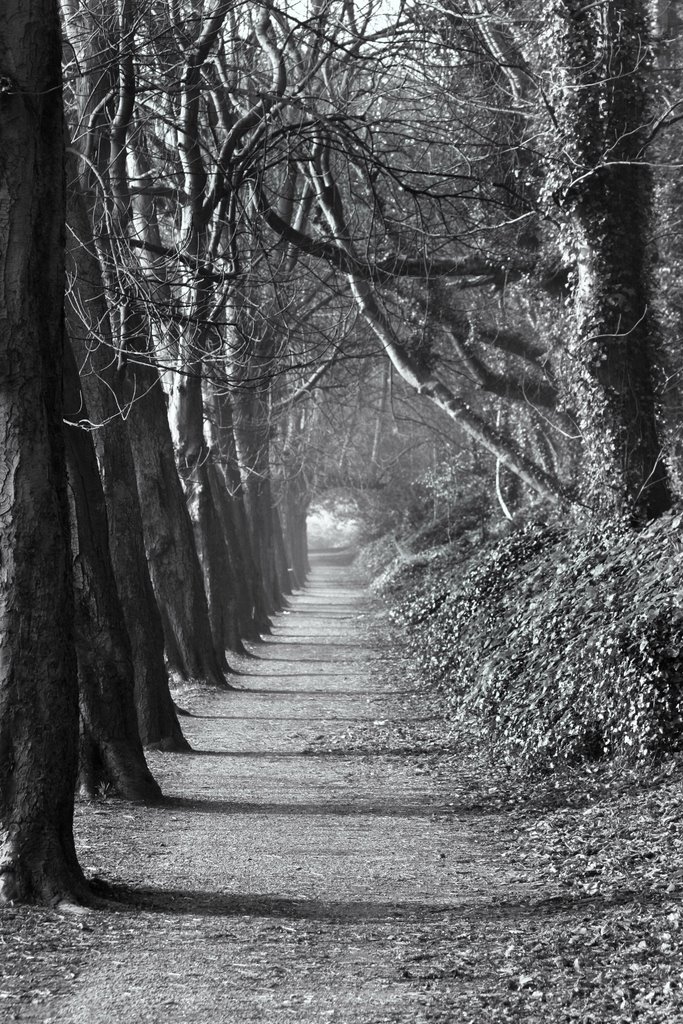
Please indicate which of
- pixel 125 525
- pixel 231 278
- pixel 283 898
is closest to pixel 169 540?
pixel 125 525

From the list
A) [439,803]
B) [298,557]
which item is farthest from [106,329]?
[298,557]

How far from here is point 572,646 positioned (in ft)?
35.1

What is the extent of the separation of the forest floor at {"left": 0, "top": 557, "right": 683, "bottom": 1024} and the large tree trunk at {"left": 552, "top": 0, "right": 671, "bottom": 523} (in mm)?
4144

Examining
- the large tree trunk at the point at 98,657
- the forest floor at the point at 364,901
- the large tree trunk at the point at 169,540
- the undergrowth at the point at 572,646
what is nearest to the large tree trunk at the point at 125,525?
the forest floor at the point at 364,901

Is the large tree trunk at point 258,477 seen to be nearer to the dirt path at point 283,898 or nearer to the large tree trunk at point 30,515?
the dirt path at point 283,898

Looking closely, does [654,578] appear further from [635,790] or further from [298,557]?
[298,557]

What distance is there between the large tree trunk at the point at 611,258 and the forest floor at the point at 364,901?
163 inches

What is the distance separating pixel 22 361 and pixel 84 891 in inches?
115

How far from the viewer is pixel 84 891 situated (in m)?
6.45

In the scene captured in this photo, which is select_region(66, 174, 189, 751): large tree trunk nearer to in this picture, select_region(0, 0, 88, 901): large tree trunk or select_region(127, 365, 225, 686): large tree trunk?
select_region(127, 365, 225, 686): large tree trunk

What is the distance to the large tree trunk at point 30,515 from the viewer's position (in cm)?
625

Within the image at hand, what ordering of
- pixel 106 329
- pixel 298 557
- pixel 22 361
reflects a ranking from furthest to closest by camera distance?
pixel 298 557, pixel 106 329, pixel 22 361

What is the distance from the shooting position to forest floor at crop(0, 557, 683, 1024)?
4.95m

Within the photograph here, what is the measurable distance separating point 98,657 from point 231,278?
3.42 m
